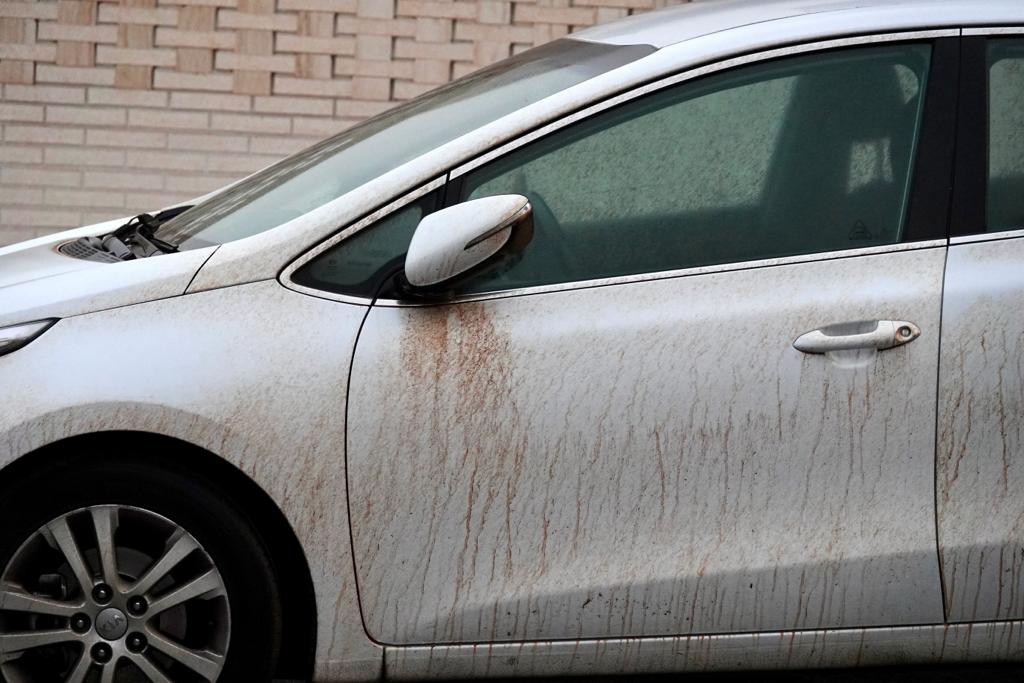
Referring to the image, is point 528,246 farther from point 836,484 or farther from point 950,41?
point 950,41

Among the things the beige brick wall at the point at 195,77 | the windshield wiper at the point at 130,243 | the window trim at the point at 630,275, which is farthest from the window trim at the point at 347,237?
the beige brick wall at the point at 195,77

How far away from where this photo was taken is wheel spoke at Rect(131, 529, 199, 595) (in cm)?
295

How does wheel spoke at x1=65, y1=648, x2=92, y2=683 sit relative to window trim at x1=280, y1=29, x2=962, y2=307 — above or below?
below

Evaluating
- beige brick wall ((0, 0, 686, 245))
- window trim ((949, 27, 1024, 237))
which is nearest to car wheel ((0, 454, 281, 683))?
window trim ((949, 27, 1024, 237))

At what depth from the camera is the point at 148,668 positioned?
2988 millimetres

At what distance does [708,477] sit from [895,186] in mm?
753

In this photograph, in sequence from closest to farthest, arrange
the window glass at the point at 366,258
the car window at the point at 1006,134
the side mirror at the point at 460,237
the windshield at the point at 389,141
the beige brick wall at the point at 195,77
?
the side mirror at the point at 460,237
the window glass at the point at 366,258
the car window at the point at 1006,134
the windshield at the point at 389,141
the beige brick wall at the point at 195,77

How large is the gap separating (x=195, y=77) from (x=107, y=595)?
559 centimetres

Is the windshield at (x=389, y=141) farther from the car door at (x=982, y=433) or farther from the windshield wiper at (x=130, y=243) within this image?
the car door at (x=982, y=433)

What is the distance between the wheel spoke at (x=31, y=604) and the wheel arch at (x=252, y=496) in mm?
211

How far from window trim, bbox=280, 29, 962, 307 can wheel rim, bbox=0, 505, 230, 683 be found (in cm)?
59

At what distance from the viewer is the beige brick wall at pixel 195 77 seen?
806 cm

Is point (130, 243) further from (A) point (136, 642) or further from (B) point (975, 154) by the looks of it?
(B) point (975, 154)

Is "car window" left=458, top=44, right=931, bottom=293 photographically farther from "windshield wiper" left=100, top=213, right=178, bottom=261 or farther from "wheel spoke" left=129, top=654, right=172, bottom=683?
"wheel spoke" left=129, top=654, right=172, bottom=683
